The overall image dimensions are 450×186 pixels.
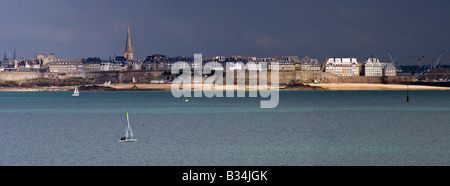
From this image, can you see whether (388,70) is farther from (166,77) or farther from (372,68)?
(166,77)

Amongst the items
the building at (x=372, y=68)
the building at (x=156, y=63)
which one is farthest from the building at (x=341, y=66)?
the building at (x=156, y=63)

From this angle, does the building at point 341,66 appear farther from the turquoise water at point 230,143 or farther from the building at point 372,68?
the turquoise water at point 230,143

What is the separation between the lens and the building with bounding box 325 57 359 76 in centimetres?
17738

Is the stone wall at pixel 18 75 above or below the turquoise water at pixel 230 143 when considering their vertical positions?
above

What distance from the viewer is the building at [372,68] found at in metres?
179

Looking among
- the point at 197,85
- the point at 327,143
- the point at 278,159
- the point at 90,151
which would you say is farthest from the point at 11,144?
the point at 197,85

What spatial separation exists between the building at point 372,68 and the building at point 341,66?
2860 mm

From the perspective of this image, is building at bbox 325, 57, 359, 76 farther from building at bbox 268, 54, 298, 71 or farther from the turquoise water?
the turquoise water

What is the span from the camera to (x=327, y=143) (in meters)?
28.2

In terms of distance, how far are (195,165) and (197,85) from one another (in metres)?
139

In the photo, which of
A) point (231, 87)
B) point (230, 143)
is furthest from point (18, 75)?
point (230, 143)

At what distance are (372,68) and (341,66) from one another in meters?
10.3

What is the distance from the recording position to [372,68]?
590 feet
